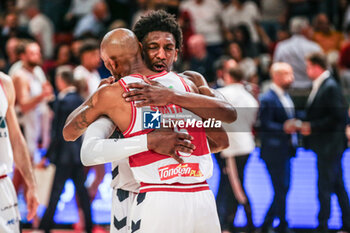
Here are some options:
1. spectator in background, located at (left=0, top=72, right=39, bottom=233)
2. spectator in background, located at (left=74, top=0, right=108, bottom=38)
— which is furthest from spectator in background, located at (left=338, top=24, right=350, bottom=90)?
spectator in background, located at (left=0, top=72, right=39, bottom=233)

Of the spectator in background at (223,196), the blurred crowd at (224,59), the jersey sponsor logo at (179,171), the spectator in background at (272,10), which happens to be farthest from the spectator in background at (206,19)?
the jersey sponsor logo at (179,171)

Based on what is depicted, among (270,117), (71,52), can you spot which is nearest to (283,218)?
(270,117)

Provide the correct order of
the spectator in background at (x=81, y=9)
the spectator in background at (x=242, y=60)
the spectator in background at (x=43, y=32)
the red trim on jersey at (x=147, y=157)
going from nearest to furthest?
the red trim on jersey at (x=147, y=157), the spectator in background at (x=242, y=60), the spectator in background at (x=43, y=32), the spectator in background at (x=81, y=9)

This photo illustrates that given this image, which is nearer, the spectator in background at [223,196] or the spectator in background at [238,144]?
the spectator in background at [238,144]

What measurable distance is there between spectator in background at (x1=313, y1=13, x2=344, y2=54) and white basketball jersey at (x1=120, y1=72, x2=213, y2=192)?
7680 mm

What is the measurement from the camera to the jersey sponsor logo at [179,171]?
3085 millimetres

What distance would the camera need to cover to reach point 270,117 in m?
7.00

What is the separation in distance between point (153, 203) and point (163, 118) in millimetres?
492

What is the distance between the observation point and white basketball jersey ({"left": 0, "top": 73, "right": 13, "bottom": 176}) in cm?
369

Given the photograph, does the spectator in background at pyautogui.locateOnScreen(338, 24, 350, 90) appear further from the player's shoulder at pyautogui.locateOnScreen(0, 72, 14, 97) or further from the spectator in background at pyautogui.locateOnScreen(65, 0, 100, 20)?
the player's shoulder at pyautogui.locateOnScreen(0, 72, 14, 97)

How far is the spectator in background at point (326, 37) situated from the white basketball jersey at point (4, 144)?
7.69 meters

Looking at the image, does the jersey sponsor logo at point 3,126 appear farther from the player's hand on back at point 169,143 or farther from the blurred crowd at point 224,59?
the blurred crowd at point 224,59

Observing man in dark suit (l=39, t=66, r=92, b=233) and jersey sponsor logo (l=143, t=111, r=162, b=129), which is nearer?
jersey sponsor logo (l=143, t=111, r=162, b=129)

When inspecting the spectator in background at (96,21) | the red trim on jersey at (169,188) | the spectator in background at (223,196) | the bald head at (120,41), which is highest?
the spectator in background at (96,21)
